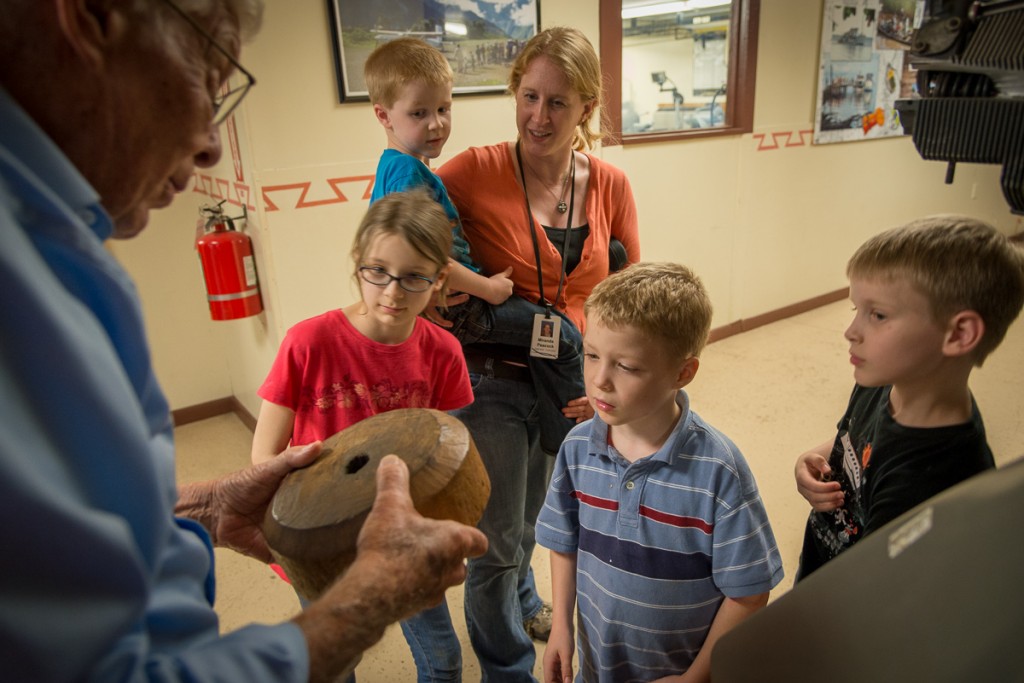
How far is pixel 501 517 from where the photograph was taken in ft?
5.57

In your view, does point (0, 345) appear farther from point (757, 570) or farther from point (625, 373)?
point (757, 570)

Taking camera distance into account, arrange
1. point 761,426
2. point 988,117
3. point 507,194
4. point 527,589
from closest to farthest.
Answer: point 988,117 < point 507,194 < point 527,589 < point 761,426

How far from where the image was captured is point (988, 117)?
68 centimetres

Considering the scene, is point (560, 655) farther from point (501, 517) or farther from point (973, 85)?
point (973, 85)

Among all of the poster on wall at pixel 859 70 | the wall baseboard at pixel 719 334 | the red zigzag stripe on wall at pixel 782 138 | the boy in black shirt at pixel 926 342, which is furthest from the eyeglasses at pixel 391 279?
the poster on wall at pixel 859 70

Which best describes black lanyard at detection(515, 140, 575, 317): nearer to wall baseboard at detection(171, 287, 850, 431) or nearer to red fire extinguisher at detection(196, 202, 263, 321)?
red fire extinguisher at detection(196, 202, 263, 321)

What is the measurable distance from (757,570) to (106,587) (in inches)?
38.8

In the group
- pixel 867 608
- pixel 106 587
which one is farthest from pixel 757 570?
pixel 106 587

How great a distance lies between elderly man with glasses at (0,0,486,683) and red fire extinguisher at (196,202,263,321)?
236 cm

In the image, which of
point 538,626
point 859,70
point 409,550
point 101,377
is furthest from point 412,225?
point 859,70

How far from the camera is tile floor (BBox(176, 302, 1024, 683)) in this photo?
7.75 feet

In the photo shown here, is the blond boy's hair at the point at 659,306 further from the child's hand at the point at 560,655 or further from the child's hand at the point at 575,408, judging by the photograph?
the child's hand at the point at 560,655

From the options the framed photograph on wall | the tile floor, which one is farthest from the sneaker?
the framed photograph on wall

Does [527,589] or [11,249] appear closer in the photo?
[11,249]
